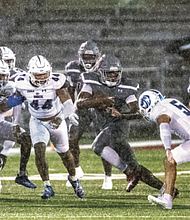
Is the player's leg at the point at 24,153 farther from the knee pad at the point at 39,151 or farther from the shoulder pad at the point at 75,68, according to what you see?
the shoulder pad at the point at 75,68

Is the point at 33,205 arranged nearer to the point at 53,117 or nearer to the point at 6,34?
the point at 53,117

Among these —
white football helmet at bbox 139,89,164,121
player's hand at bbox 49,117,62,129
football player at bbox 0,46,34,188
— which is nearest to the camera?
white football helmet at bbox 139,89,164,121

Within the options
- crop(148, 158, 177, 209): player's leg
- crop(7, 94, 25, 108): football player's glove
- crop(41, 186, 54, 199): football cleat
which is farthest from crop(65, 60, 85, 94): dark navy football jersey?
crop(148, 158, 177, 209): player's leg

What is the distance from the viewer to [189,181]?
697 centimetres

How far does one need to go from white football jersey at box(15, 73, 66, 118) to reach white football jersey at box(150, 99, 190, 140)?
114 cm

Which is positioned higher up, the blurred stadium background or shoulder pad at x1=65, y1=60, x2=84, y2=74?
shoulder pad at x1=65, y1=60, x2=84, y2=74

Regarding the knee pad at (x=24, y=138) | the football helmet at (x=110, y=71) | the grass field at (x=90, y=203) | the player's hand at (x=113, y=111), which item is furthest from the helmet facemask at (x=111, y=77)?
the grass field at (x=90, y=203)

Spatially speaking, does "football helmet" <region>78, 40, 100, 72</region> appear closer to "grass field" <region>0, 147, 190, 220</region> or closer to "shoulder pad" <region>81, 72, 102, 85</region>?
"shoulder pad" <region>81, 72, 102, 85</region>

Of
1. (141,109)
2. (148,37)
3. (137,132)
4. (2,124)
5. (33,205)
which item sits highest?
(141,109)

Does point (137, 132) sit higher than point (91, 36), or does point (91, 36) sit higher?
point (91, 36)

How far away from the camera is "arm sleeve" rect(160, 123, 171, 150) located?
186 inches

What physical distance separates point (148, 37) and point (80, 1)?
3.15 m

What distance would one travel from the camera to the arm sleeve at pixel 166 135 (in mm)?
4715

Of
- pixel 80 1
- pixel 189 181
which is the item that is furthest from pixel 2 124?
pixel 80 1
